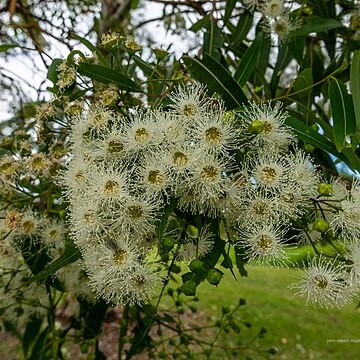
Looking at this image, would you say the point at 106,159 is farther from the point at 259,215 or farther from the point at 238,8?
the point at 238,8

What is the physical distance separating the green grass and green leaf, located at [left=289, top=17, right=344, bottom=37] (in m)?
1.97

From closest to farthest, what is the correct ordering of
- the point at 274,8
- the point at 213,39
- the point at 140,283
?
the point at 140,283 → the point at 274,8 → the point at 213,39

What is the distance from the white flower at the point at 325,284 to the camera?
110 cm

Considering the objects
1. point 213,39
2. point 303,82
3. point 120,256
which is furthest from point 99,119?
point 213,39

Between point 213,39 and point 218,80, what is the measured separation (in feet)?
2.54

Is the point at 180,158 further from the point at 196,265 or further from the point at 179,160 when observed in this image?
the point at 196,265

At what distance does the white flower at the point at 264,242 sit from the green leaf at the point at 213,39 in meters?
1.00

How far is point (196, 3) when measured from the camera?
2.28 m

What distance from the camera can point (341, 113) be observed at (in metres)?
1.31

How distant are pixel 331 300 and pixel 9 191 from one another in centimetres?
90

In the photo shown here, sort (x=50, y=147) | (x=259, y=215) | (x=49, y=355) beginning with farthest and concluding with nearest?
1. (x=49, y=355)
2. (x=50, y=147)
3. (x=259, y=215)

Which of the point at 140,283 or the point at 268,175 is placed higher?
the point at 268,175

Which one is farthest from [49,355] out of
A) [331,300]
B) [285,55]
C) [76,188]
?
[285,55]

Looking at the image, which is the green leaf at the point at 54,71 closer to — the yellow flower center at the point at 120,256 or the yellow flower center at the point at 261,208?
the yellow flower center at the point at 120,256
